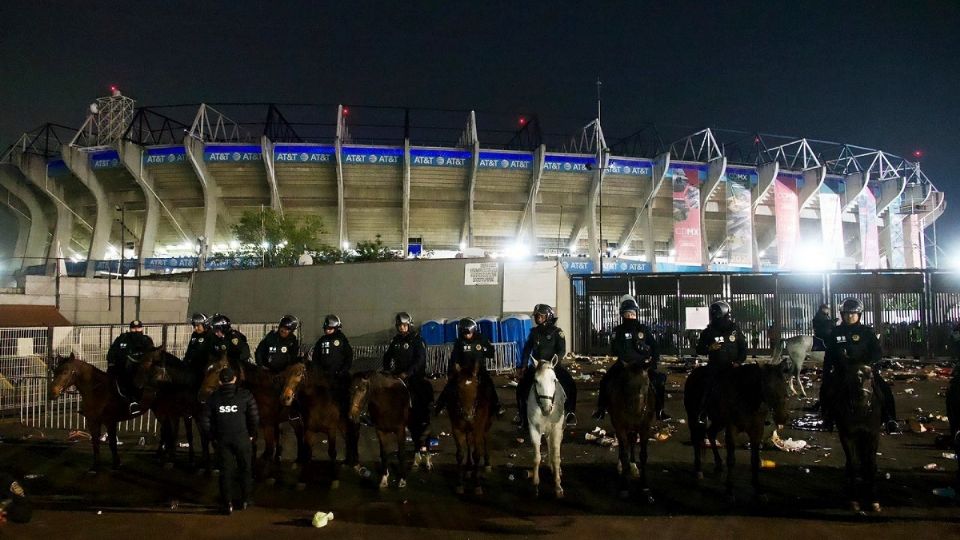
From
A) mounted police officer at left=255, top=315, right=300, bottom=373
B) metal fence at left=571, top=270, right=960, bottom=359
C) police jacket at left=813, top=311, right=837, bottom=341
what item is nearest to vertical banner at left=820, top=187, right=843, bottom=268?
metal fence at left=571, top=270, right=960, bottom=359

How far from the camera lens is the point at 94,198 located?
50281mm

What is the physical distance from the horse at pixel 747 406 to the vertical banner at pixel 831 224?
5385 centimetres

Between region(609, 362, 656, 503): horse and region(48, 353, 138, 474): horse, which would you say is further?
region(48, 353, 138, 474): horse

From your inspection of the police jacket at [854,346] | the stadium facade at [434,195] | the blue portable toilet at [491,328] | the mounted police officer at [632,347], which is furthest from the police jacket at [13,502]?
the stadium facade at [434,195]

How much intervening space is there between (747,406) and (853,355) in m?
1.42

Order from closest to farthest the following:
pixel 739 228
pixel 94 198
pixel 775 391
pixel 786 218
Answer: pixel 775 391, pixel 739 228, pixel 94 198, pixel 786 218

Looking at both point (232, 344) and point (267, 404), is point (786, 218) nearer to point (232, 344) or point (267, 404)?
point (232, 344)

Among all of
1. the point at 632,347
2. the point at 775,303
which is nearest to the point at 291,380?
the point at 632,347

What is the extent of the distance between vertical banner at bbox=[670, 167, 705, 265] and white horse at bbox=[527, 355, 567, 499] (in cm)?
4290

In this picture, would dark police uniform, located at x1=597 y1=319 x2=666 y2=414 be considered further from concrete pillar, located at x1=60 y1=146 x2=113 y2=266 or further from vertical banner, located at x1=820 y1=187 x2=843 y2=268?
vertical banner, located at x1=820 y1=187 x2=843 y2=268

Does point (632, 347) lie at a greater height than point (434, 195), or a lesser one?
lesser

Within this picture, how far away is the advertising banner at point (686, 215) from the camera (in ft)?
157

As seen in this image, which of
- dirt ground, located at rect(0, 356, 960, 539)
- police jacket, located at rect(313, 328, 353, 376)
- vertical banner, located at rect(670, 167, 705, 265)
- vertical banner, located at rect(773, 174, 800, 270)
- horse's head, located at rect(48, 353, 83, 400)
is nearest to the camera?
dirt ground, located at rect(0, 356, 960, 539)

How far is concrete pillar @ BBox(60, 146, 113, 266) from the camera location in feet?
154
